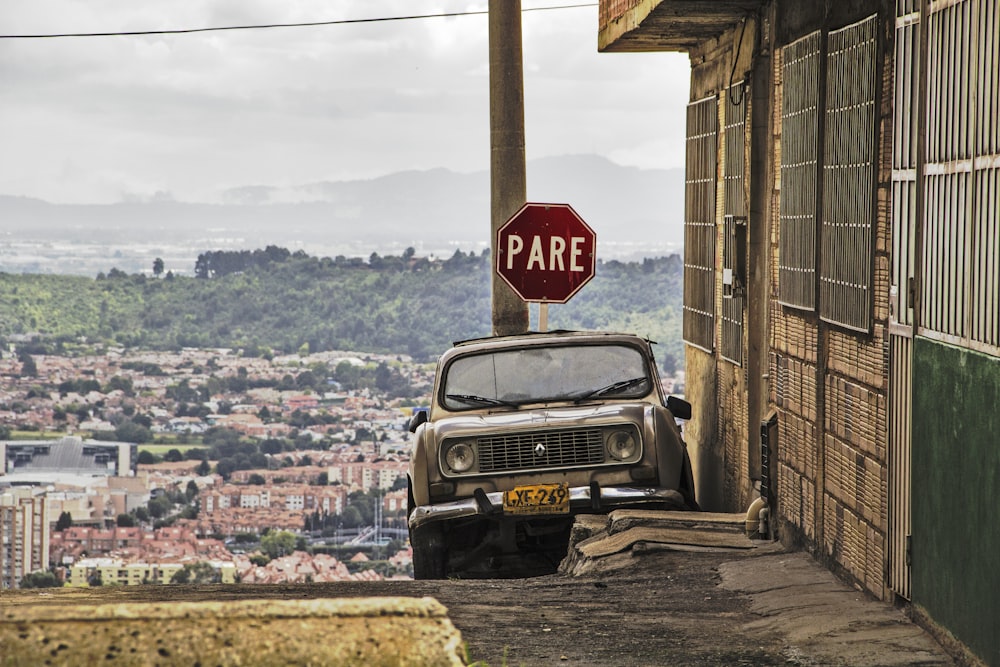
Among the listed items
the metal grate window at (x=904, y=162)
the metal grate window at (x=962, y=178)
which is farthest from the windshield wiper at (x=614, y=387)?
the metal grate window at (x=962, y=178)

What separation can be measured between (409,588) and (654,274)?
3564cm

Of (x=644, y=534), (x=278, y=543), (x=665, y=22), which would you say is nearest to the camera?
(x=644, y=534)

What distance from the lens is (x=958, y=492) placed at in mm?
6703

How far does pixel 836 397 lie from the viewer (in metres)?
9.21

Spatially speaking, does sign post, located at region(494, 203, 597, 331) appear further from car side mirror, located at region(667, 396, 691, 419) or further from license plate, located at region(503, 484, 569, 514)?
license plate, located at region(503, 484, 569, 514)

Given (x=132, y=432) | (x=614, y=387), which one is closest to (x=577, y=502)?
(x=614, y=387)

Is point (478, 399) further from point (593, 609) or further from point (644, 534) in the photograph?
point (593, 609)

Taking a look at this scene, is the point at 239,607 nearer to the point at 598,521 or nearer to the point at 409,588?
the point at 409,588

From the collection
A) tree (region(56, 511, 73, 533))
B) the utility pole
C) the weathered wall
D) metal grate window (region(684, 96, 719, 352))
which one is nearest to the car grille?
the weathered wall

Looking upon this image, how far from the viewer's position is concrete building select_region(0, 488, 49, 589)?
31.9 meters

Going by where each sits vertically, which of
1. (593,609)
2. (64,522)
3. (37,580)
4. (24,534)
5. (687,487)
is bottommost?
(64,522)

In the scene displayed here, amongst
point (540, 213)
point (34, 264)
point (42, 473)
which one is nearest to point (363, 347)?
point (42, 473)

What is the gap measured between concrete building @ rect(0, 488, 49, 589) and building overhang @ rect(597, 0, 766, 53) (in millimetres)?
17925

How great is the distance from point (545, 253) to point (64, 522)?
95.2 feet
